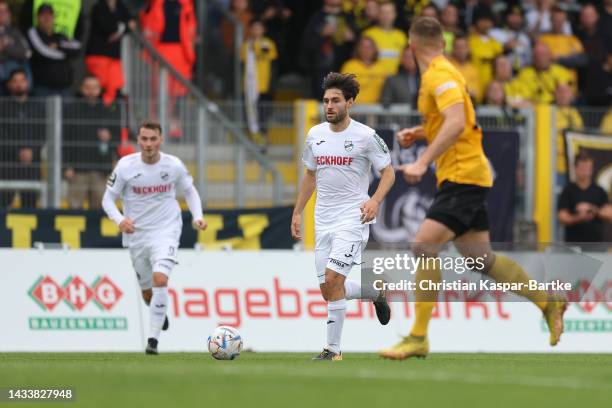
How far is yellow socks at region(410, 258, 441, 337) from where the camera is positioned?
12016 mm

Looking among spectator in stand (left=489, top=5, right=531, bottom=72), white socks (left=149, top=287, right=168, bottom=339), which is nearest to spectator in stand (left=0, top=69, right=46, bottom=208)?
white socks (left=149, top=287, right=168, bottom=339)

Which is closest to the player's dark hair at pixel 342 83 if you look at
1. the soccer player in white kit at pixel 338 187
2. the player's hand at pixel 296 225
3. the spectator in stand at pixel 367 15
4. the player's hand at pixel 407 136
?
the soccer player in white kit at pixel 338 187

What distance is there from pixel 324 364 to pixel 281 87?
38.7ft

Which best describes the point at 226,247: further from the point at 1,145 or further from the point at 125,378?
the point at 125,378

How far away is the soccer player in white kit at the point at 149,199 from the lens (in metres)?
15.0

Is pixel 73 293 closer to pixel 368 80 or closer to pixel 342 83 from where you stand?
pixel 368 80

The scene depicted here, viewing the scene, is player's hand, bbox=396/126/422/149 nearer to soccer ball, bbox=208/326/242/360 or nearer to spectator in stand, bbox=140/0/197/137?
soccer ball, bbox=208/326/242/360

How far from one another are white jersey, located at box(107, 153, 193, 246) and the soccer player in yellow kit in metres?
3.48

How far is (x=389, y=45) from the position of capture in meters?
20.9

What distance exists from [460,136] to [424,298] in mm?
1358

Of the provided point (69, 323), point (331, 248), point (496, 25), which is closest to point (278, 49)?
point (496, 25)

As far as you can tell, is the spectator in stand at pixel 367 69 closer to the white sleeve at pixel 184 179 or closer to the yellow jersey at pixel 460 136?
the white sleeve at pixel 184 179

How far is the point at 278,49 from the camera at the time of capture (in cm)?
2225

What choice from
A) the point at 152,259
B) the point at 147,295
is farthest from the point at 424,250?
the point at 147,295
